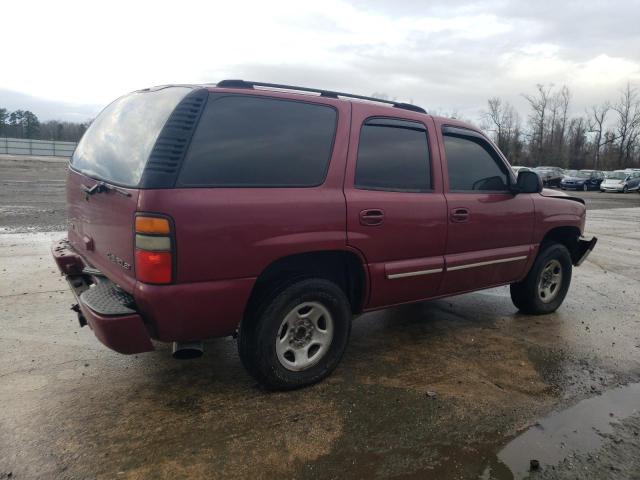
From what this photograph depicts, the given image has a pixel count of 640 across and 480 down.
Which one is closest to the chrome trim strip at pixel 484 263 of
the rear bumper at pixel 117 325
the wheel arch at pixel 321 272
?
the wheel arch at pixel 321 272

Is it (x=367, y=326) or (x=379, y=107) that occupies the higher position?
(x=379, y=107)

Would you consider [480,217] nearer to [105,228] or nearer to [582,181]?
[105,228]

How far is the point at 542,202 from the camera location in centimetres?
498

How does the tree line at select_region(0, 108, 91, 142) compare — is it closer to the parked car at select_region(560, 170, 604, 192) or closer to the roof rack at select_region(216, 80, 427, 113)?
the parked car at select_region(560, 170, 604, 192)

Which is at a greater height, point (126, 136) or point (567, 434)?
point (126, 136)

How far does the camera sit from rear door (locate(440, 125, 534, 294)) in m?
4.18

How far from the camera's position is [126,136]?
10.7 feet

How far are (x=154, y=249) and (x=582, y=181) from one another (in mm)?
42661

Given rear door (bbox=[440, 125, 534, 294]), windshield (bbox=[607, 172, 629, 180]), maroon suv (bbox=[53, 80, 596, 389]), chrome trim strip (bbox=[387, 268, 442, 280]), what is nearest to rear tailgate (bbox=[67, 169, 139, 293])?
maroon suv (bbox=[53, 80, 596, 389])

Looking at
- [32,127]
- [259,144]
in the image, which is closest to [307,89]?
[259,144]

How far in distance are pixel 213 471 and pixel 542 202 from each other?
396cm

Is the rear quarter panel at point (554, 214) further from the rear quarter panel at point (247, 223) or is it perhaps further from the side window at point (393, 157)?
the rear quarter panel at point (247, 223)

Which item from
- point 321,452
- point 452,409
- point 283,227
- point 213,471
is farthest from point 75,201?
point 452,409

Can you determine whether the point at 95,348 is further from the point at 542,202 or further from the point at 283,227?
the point at 542,202
